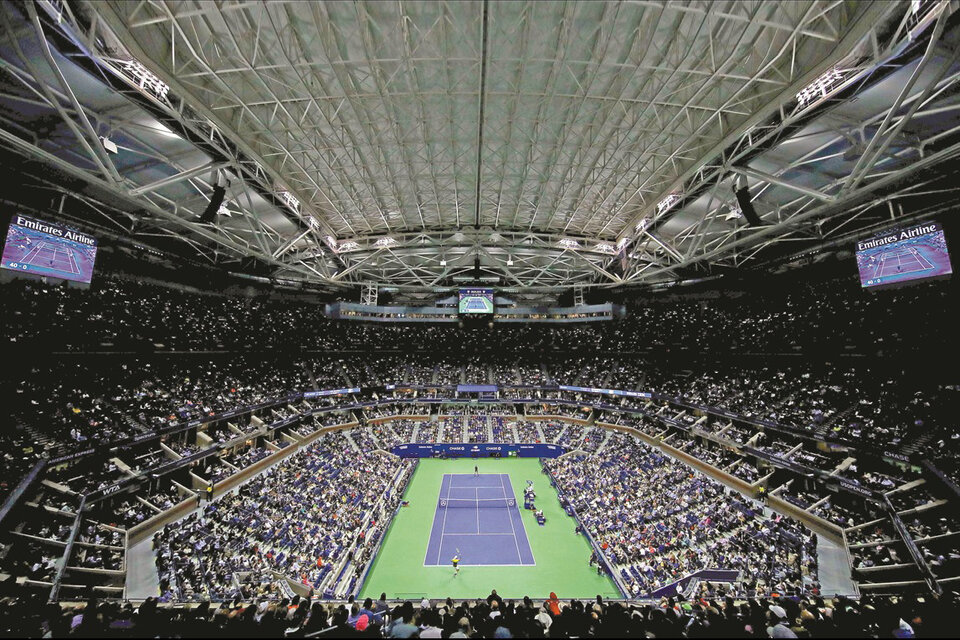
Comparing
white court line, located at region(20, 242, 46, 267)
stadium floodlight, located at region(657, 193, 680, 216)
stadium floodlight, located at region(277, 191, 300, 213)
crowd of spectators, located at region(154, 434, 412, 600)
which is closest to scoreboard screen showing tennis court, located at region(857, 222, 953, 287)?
stadium floodlight, located at region(657, 193, 680, 216)

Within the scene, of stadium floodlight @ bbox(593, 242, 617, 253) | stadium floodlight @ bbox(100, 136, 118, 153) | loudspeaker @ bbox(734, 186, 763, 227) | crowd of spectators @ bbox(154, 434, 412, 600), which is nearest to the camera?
crowd of spectators @ bbox(154, 434, 412, 600)

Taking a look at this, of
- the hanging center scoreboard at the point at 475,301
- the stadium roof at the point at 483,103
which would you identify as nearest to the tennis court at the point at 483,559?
the stadium roof at the point at 483,103

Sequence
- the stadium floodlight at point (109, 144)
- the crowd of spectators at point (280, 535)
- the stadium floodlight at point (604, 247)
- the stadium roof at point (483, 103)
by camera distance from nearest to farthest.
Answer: the stadium roof at point (483, 103) → the crowd of spectators at point (280, 535) → the stadium floodlight at point (109, 144) → the stadium floodlight at point (604, 247)

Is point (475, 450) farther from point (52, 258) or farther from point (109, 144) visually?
point (109, 144)

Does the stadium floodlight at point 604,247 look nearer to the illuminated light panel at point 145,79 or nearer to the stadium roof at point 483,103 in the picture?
the stadium roof at point 483,103

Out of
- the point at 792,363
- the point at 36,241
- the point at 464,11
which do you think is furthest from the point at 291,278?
the point at 792,363

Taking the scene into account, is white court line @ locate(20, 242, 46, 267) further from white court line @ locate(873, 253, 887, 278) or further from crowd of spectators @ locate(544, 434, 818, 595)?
white court line @ locate(873, 253, 887, 278)
